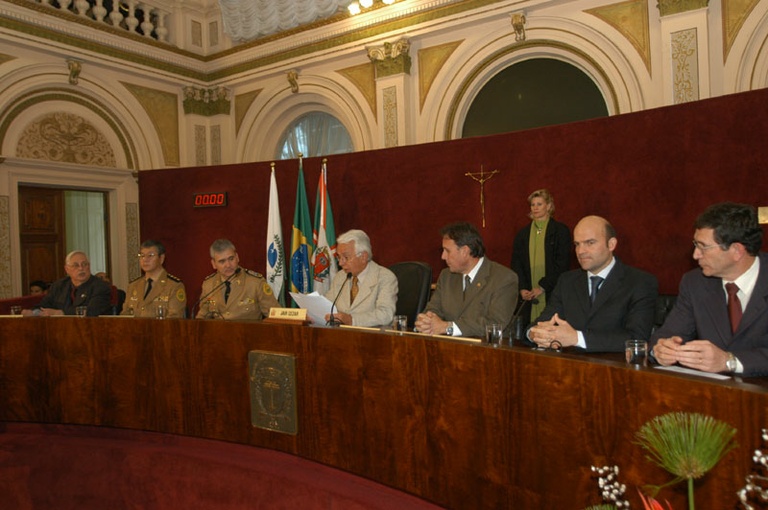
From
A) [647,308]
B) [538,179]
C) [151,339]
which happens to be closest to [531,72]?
[538,179]

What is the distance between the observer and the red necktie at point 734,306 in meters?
1.66

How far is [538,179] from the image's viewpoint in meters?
3.95

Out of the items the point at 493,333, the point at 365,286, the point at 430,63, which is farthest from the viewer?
the point at 430,63

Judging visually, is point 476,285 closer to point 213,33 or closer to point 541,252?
point 541,252

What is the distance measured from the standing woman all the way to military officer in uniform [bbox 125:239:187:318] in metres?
2.03

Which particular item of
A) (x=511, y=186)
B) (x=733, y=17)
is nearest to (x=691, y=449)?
(x=511, y=186)

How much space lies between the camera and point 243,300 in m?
3.09

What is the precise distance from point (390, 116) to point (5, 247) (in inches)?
159

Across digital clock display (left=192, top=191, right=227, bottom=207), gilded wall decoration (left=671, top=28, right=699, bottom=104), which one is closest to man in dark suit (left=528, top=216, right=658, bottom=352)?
gilded wall decoration (left=671, top=28, right=699, bottom=104)

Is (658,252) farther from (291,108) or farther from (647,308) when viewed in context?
(291,108)

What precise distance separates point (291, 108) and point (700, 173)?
500 cm

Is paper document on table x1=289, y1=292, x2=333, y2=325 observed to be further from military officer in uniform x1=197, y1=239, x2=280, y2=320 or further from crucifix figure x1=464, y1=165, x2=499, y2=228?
crucifix figure x1=464, y1=165, x2=499, y2=228

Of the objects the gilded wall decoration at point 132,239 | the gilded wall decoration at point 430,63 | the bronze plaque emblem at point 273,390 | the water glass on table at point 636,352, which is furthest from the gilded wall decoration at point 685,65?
the gilded wall decoration at point 132,239

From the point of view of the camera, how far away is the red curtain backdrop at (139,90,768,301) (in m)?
3.20
